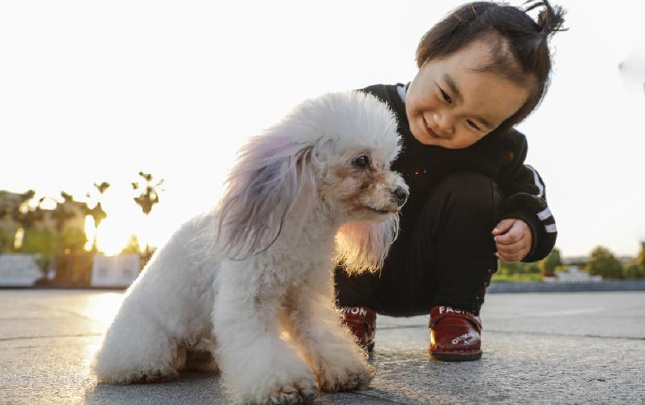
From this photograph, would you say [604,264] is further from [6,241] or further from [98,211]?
[6,241]

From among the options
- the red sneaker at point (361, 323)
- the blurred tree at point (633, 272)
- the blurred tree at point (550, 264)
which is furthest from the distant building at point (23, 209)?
the red sneaker at point (361, 323)

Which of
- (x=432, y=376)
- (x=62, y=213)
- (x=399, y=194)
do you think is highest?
(x=62, y=213)

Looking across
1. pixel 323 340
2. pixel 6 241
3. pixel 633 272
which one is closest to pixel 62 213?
pixel 6 241

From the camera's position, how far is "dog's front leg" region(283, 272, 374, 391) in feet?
6.08

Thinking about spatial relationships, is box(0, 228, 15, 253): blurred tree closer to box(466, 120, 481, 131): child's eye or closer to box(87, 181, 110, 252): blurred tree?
box(87, 181, 110, 252): blurred tree

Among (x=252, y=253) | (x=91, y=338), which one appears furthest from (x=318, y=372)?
(x=91, y=338)

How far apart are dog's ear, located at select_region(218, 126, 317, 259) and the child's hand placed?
1.11 m

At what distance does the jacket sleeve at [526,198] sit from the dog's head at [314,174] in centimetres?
99

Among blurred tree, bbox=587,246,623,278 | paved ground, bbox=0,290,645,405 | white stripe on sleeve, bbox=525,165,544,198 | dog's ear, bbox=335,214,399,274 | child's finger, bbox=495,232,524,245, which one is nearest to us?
paved ground, bbox=0,290,645,405

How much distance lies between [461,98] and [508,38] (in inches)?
13.6

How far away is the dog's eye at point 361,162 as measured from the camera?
1.88m

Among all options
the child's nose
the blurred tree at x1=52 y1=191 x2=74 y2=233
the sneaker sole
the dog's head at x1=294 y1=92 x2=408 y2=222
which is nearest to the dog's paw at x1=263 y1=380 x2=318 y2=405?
the dog's head at x1=294 y1=92 x2=408 y2=222

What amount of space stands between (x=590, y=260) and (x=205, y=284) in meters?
29.4

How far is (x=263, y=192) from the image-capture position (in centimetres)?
176
